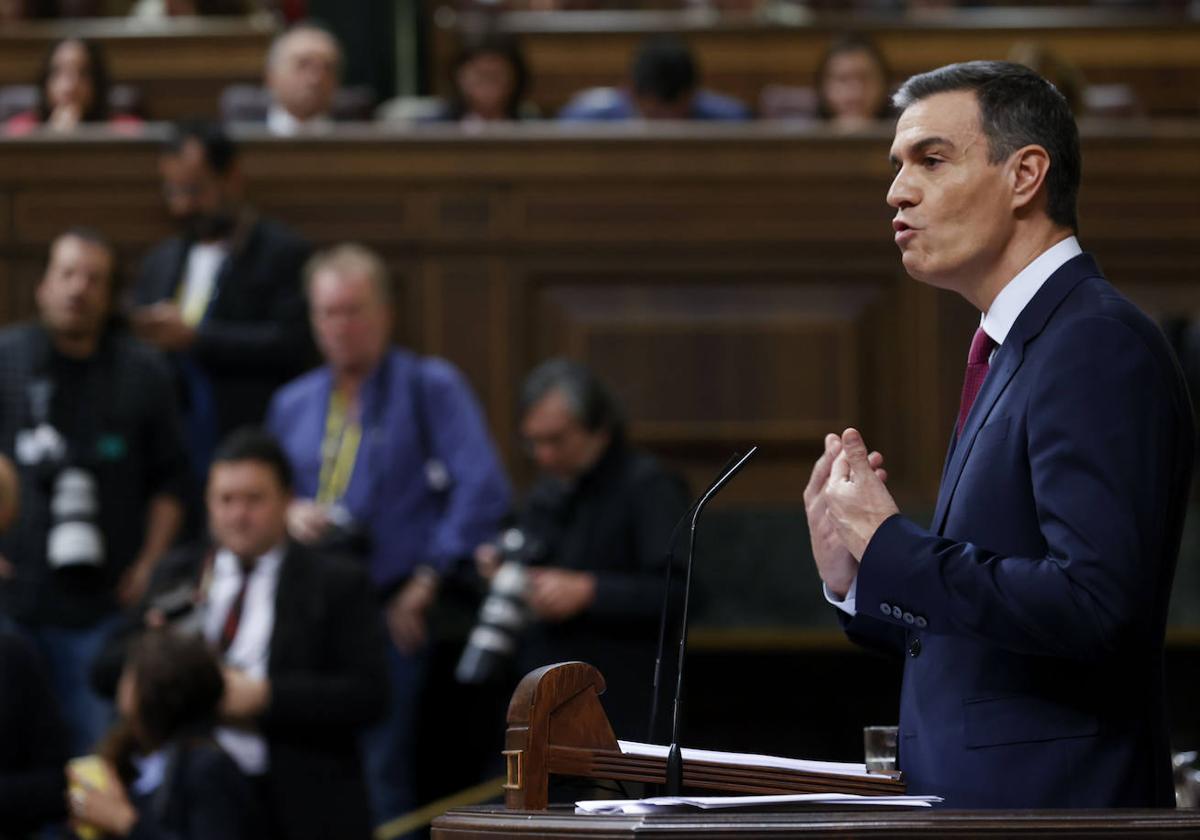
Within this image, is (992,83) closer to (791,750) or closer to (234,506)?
(234,506)

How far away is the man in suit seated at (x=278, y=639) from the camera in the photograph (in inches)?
162

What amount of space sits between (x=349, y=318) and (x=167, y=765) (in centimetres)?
150

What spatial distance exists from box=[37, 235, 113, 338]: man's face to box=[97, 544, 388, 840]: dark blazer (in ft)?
2.88

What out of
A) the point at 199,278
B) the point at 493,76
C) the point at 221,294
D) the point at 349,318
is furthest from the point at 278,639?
the point at 493,76

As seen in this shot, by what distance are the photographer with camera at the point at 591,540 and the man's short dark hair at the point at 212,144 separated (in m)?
1.35

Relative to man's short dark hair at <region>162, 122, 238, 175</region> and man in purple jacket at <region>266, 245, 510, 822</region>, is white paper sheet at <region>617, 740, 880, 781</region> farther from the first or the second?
man's short dark hair at <region>162, 122, 238, 175</region>

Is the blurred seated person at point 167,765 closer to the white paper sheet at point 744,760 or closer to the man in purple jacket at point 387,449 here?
the man in purple jacket at point 387,449

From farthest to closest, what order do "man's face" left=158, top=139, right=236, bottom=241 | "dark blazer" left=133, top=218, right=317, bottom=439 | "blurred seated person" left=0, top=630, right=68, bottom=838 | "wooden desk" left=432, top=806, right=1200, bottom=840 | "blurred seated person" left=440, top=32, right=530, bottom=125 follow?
"blurred seated person" left=440, top=32, right=530, bottom=125 → "man's face" left=158, top=139, right=236, bottom=241 → "dark blazer" left=133, top=218, right=317, bottom=439 → "blurred seated person" left=0, top=630, right=68, bottom=838 → "wooden desk" left=432, top=806, right=1200, bottom=840

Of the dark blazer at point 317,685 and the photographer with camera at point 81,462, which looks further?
the photographer with camera at point 81,462

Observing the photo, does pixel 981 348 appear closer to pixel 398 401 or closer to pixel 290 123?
pixel 398 401

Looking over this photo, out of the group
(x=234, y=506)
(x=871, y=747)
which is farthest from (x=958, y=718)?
(x=234, y=506)

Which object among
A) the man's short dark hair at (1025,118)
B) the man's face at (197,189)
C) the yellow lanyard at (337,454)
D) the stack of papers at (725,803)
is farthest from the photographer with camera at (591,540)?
the stack of papers at (725,803)

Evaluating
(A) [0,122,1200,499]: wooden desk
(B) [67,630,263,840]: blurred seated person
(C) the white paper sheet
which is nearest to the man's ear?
(C) the white paper sheet

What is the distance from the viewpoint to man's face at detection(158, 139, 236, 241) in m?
5.51
